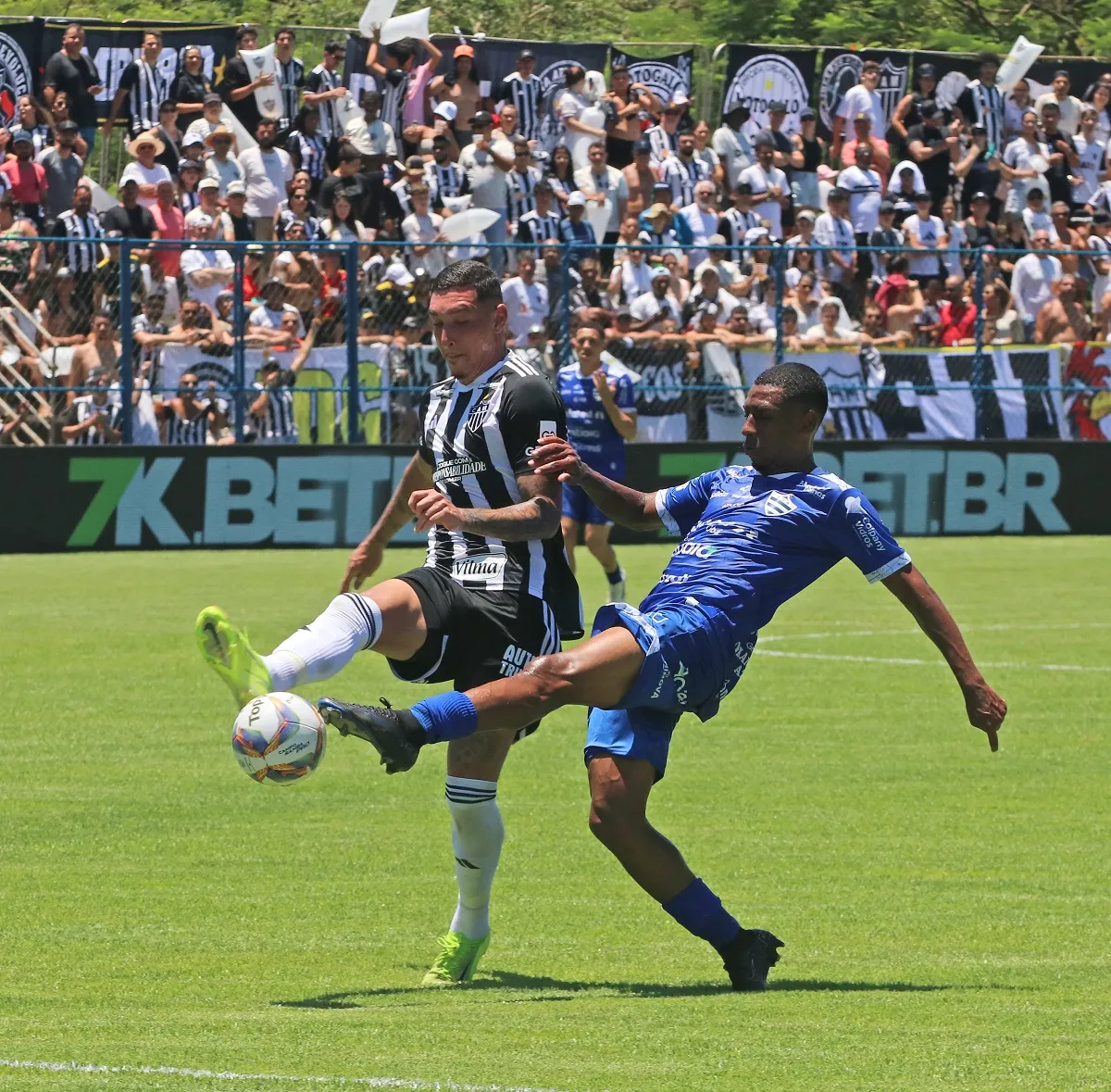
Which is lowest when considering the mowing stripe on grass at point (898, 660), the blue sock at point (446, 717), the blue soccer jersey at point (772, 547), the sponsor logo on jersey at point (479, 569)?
the mowing stripe on grass at point (898, 660)

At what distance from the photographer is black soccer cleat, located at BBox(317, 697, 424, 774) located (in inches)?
217

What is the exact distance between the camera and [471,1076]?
188 inches

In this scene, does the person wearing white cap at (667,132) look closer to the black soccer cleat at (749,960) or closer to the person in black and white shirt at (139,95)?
the person in black and white shirt at (139,95)

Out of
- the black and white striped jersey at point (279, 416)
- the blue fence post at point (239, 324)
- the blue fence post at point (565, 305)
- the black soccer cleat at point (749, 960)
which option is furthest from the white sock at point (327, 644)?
the blue fence post at point (565, 305)

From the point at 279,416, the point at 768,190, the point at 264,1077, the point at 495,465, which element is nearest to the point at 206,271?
the point at 279,416

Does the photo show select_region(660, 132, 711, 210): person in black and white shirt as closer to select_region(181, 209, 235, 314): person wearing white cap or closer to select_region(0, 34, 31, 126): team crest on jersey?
select_region(181, 209, 235, 314): person wearing white cap

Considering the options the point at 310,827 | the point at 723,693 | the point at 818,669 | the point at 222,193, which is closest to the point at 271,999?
the point at 723,693

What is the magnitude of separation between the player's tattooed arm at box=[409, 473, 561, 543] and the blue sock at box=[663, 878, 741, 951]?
1.21 m

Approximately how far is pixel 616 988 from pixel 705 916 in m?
0.35

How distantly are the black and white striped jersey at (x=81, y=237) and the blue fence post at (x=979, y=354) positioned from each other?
10.0 m

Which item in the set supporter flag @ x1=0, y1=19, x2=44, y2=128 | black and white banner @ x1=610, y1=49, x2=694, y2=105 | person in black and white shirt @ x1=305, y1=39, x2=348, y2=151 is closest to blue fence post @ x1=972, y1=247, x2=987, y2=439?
black and white banner @ x1=610, y1=49, x2=694, y2=105

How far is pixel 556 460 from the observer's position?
6.47 metres

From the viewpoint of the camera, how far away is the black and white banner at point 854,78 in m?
28.2

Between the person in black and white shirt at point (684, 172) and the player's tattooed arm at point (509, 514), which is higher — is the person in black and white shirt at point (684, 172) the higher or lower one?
the higher one
